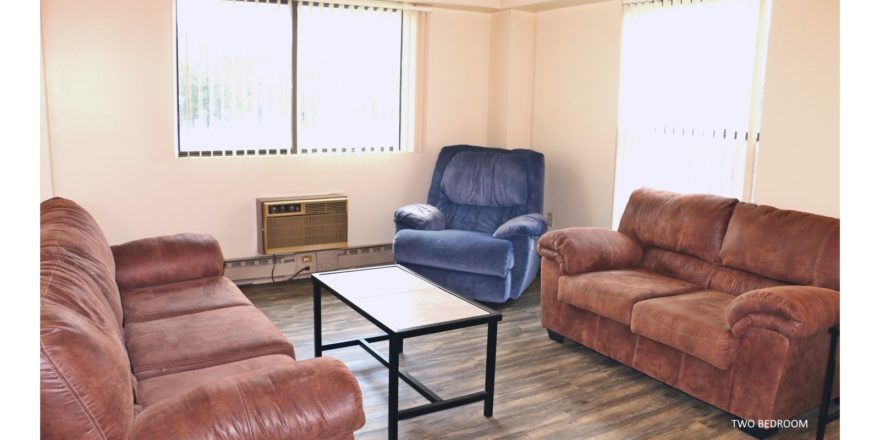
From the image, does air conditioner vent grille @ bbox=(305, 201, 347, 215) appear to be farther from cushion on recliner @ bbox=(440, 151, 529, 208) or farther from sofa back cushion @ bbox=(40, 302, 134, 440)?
sofa back cushion @ bbox=(40, 302, 134, 440)

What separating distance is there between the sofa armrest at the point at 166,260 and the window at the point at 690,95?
3.04m

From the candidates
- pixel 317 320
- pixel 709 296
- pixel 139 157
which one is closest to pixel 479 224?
pixel 317 320

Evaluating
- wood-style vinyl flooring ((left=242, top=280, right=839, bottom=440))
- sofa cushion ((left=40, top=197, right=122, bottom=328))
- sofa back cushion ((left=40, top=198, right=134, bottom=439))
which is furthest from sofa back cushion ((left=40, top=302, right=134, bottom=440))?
wood-style vinyl flooring ((left=242, top=280, right=839, bottom=440))

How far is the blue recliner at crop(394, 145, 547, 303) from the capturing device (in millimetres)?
4863

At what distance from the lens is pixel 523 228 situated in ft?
15.8

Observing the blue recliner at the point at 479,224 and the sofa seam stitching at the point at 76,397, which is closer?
the sofa seam stitching at the point at 76,397

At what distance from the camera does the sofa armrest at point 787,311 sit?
2941 mm

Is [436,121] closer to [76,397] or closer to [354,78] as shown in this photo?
[354,78]

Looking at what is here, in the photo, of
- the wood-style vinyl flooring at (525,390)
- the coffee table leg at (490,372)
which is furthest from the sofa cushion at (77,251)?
the coffee table leg at (490,372)

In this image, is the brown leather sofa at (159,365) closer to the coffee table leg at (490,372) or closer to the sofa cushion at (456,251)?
the coffee table leg at (490,372)

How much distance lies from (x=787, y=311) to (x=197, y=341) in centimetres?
242

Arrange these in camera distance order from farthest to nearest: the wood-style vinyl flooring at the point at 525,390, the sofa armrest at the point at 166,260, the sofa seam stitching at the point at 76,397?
the sofa armrest at the point at 166,260 < the wood-style vinyl flooring at the point at 525,390 < the sofa seam stitching at the point at 76,397
